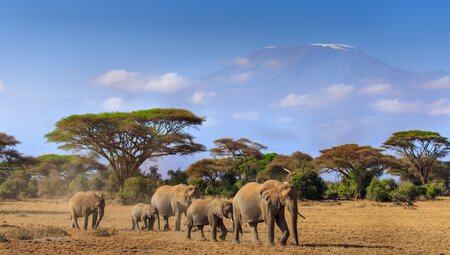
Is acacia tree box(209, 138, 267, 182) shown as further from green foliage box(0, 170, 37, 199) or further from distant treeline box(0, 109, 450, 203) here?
green foliage box(0, 170, 37, 199)

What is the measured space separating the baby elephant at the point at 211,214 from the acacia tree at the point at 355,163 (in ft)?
112

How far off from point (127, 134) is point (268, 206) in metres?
30.4

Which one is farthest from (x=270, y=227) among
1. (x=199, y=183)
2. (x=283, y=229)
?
(x=199, y=183)

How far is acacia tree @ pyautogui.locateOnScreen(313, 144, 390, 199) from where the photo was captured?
49.9 meters

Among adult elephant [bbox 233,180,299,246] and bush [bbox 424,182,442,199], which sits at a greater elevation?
bush [bbox 424,182,442,199]

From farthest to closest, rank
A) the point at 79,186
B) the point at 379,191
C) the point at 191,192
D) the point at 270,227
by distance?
1. the point at 79,186
2. the point at 379,191
3. the point at 191,192
4. the point at 270,227

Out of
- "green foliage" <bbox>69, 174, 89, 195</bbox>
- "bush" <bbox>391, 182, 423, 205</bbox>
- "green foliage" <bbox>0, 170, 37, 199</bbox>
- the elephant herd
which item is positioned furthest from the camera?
"green foliage" <bbox>0, 170, 37, 199</bbox>

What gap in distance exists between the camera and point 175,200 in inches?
789

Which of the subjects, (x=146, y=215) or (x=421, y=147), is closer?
(x=146, y=215)

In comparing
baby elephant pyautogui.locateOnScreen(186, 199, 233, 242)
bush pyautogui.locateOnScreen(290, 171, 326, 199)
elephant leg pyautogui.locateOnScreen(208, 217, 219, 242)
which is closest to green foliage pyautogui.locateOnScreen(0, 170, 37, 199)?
bush pyautogui.locateOnScreen(290, 171, 326, 199)

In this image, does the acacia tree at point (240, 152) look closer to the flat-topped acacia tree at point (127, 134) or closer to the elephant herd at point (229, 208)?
the flat-topped acacia tree at point (127, 134)

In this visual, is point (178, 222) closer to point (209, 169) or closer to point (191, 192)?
point (191, 192)

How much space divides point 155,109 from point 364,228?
28.4m

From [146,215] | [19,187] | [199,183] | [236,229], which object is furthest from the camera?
[19,187]
